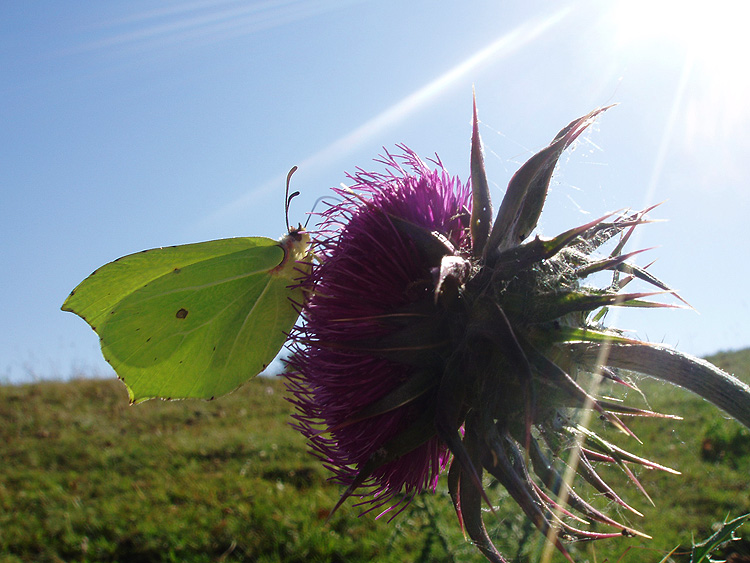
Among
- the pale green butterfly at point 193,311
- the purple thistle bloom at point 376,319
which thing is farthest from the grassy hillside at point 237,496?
the pale green butterfly at point 193,311

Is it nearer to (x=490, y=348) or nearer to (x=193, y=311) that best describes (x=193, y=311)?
(x=193, y=311)

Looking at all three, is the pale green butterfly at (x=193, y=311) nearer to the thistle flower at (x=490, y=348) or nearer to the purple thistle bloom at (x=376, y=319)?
the purple thistle bloom at (x=376, y=319)

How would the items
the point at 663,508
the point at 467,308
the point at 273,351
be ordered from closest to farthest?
1. the point at 467,308
2. the point at 273,351
3. the point at 663,508

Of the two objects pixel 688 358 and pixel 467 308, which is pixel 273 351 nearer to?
pixel 467 308

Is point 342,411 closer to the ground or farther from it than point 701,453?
farther from it

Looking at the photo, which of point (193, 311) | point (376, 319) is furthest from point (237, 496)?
point (376, 319)

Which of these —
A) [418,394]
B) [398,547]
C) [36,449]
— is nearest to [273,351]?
[418,394]
